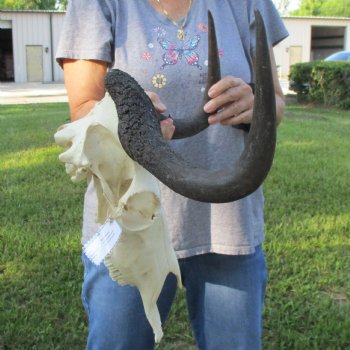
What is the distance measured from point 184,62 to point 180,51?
4 centimetres

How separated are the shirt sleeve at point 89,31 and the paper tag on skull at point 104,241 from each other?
57 cm

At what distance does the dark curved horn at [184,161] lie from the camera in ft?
3.11

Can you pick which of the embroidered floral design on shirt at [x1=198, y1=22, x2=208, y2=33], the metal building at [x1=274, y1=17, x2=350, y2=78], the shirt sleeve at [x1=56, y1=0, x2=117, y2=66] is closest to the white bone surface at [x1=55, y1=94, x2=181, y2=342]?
the shirt sleeve at [x1=56, y1=0, x2=117, y2=66]

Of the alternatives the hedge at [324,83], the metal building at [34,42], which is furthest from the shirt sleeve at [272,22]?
the metal building at [34,42]

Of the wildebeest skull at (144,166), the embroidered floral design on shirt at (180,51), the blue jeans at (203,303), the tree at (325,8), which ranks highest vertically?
the tree at (325,8)

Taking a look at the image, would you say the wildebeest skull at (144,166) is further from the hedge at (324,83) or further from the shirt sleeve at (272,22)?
the hedge at (324,83)

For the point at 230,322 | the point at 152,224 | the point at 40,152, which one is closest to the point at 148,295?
the point at 152,224

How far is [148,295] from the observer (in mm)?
A: 1515

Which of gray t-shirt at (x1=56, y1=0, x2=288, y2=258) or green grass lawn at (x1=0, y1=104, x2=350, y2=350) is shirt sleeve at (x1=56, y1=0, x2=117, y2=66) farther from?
green grass lawn at (x1=0, y1=104, x2=350, y2=350)

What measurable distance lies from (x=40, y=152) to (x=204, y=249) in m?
5.94

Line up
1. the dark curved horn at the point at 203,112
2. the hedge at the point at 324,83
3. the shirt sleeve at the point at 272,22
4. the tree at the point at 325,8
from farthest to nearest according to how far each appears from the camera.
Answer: the tree at the point at 325,8 < the hedge at the point at 324,83 < the shirt sleeve at the point at 272,22 < the dark curved horn at the point at 203,112

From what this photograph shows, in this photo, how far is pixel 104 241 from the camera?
140cm

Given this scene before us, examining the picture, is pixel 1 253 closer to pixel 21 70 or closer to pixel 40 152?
pixel 40 152

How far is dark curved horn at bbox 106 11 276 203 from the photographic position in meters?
0.95
